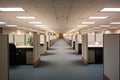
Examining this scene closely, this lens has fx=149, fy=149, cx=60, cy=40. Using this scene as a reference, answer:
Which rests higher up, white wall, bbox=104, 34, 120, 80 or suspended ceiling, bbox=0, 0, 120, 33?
suspended ceiling, bbox=0, 0, 120, 33

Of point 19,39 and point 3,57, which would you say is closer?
point 3,57

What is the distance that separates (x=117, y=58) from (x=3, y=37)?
79.8 inches

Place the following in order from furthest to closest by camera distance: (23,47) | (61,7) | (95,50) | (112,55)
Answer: (95,50) < (23,47) < (61,7) < (112,55)

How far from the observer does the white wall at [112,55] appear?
2.44m

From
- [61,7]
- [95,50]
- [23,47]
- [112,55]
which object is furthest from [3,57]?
[95,50]

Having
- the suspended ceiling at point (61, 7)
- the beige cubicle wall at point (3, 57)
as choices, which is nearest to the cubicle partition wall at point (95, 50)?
the suspended ceiling at point (61, 7)

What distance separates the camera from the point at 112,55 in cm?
268

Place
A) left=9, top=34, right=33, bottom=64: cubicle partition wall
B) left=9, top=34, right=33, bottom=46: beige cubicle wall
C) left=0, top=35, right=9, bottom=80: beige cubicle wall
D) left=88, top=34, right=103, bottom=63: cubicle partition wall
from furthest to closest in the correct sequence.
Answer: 1. left=9, top=34, right=33, bottom=46: beige cubicle wall
2. left=88, top=34, right=103, bottom=63: cubicle partition wall
3. left=9, top=34, right=33, bottom=64: cubicle partition wall
4. left=0, top=35, right=9, bottom=80: beige cubicle wall

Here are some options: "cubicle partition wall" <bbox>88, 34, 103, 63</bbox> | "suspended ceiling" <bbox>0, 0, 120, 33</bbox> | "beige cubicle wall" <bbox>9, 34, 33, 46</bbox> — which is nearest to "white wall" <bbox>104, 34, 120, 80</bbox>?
"suspended ceiling" <bbox>0, 0, 120, 33</bbox>

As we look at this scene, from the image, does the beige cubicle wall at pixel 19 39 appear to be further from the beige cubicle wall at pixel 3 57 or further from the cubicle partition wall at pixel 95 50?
the beige cubicle wall at pixel 3 57

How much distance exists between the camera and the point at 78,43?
892cm

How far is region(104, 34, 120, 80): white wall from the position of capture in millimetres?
2442

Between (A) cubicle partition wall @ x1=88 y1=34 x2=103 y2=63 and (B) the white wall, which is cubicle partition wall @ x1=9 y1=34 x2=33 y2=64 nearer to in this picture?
(A) cubicle partition wall @ x1=88 y1=34 x2=103 y2=63

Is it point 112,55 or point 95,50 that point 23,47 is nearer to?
point 95,50
